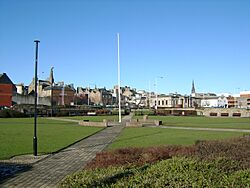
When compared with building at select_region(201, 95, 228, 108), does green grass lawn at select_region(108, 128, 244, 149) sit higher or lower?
lower

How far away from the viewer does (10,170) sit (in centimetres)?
1073

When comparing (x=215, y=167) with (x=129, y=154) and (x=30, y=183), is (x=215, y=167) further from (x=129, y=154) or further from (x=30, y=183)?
(x=30, y=183)

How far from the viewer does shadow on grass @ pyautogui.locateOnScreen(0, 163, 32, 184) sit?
9712mm

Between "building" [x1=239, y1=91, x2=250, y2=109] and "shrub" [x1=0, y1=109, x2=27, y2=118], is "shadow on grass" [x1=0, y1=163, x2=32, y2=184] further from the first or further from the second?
"building" [x1=239, y1=91, x2=250, y2=109]

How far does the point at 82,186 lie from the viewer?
7355 millimetres

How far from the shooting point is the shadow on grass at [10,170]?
971 cm

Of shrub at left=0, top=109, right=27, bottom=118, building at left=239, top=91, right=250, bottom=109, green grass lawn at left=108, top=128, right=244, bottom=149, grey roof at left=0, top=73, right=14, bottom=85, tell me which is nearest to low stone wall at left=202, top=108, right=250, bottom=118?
shrub at left=0, top=109, right=27, bottom=118

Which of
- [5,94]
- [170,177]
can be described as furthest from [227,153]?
[5,94]

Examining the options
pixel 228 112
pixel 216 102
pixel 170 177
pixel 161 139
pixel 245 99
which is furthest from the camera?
pixel 216 102

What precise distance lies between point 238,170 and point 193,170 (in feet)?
4.59

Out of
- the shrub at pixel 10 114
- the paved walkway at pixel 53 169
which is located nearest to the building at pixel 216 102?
the shrub at pixel 10 114

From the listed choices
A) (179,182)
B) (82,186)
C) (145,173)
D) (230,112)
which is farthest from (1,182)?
(230,112)

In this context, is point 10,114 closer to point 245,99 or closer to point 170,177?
point 170,177

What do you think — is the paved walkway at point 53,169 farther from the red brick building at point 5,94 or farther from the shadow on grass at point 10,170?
the red brick building at point 5,94
